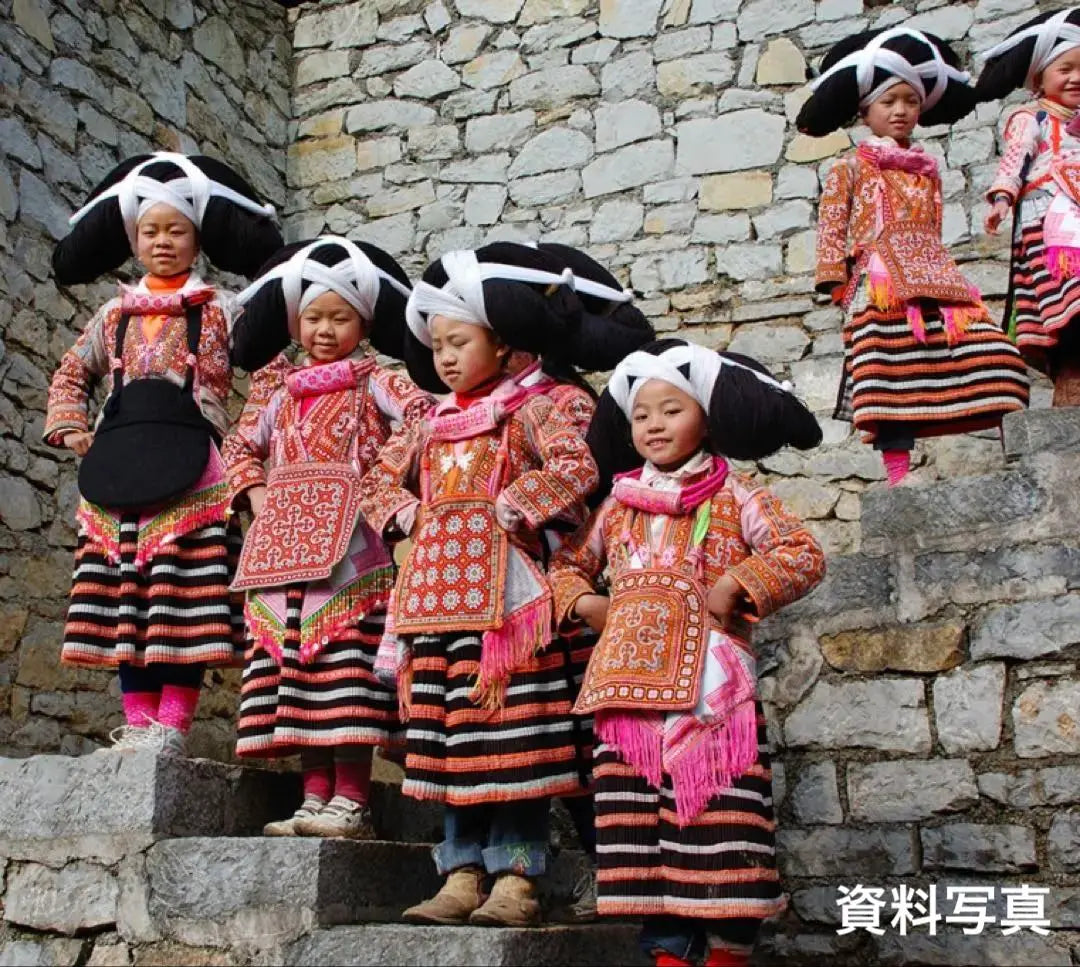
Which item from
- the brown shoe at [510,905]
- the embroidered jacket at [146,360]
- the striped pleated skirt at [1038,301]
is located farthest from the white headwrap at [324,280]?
the striped pleated skirt at [1038,301]

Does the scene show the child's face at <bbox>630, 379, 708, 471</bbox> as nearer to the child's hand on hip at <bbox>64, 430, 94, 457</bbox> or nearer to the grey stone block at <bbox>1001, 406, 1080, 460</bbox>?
the grey stone block at <bbox>1001, 406, 1080, 460</bbox>

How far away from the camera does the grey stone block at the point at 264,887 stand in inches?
146

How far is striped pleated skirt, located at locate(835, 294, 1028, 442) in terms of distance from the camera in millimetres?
4750

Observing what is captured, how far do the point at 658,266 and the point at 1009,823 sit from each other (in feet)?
12.1

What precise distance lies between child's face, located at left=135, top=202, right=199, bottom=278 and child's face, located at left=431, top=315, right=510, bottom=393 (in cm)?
96

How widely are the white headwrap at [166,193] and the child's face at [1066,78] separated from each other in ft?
8.21

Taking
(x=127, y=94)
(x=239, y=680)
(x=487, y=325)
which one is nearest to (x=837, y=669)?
(x=487, y=325)

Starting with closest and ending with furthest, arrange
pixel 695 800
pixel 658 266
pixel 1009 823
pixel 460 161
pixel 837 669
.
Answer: pixel 695 800 → pixel 1009 823 → pixel 837 669 → pixel 658 266 → pixel 460 161

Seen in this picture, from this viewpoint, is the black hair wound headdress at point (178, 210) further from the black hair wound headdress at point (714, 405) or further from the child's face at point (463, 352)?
the black hair wound headdress at point (714, 405)

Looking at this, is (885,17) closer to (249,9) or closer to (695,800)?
(249,9)

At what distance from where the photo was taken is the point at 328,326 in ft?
14.4

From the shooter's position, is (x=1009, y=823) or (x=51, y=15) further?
(x=51, y=15)

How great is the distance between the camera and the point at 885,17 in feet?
22.9

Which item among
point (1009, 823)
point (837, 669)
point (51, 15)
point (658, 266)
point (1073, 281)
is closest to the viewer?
point (1009, 823)
